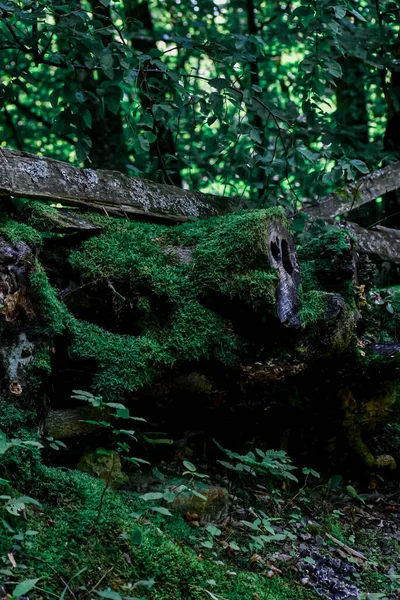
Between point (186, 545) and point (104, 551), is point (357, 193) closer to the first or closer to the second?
point (186, 545)

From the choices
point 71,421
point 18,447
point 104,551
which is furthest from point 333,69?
point 104,551

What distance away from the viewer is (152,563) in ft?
8.63

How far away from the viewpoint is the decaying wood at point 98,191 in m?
3.49

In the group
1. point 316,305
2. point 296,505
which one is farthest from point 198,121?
point 296,505

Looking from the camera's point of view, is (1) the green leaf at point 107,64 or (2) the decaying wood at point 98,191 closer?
(2) the decaying wood at point 98,191

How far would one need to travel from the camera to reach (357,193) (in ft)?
18.2

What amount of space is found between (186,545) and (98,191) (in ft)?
7.83

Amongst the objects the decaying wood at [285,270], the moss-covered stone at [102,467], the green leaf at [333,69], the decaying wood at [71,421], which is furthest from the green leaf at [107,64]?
the moss-covered stone at [102,467]

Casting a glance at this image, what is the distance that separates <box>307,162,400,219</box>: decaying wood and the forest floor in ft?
8.61

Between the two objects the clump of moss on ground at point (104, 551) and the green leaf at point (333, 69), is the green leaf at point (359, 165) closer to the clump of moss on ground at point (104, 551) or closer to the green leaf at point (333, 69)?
the green leaf at point (333, 69)

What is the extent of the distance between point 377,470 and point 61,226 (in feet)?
11.4

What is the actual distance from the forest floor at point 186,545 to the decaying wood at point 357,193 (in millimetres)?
2624

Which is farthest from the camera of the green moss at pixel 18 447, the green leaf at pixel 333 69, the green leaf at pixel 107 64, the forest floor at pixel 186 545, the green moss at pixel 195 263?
the green leaf at pixel 333 69

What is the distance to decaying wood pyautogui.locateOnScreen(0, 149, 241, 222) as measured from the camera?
3492 mm
